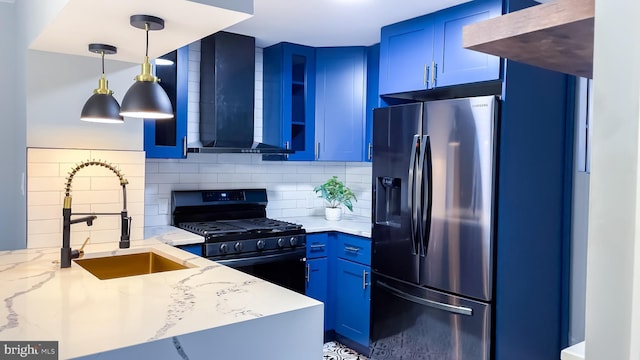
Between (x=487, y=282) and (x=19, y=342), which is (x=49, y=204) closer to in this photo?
(x=19, y=342)

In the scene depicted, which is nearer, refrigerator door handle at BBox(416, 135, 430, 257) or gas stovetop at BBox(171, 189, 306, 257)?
refrigerator door handle at BBox(416, 135, 430, 257)

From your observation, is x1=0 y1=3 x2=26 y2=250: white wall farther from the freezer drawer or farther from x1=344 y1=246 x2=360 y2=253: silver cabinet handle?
the freezer drawer

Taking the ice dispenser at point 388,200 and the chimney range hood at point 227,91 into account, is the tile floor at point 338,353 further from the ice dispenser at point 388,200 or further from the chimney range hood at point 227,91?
the chimney range hood at point 227,91

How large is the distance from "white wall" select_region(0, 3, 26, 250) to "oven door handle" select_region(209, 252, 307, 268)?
4.01 ft

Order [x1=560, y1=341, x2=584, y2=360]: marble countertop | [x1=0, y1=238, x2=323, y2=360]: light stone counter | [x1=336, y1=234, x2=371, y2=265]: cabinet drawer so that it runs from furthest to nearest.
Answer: [x1=336, y1=234, x2=371, y2=265]: cabinet drawer, [x1=0, y1=238, x2=323, y2=360]: light stone counter, [x1=560, y1=341, x2=584, y2=360]: marble countertop

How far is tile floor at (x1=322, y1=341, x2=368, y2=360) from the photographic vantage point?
11.3 ft

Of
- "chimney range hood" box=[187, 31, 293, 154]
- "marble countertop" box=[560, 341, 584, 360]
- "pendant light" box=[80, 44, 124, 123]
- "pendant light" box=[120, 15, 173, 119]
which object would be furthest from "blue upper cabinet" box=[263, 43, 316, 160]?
"marble countertop" box=[560, 341, 584, 360]

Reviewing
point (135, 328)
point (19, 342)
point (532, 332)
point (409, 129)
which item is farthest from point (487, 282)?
point (19, 342)

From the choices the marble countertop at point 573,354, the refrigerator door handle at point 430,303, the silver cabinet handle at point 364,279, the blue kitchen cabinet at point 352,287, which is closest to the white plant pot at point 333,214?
the blue kitchen cabinet at point 352,287

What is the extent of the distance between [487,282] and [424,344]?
59cm

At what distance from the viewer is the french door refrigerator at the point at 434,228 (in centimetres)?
258

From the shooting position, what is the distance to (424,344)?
2.85 metres

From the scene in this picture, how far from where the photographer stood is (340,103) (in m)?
3.94

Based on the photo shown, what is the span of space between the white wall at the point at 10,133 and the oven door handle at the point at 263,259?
1222 millimetres
